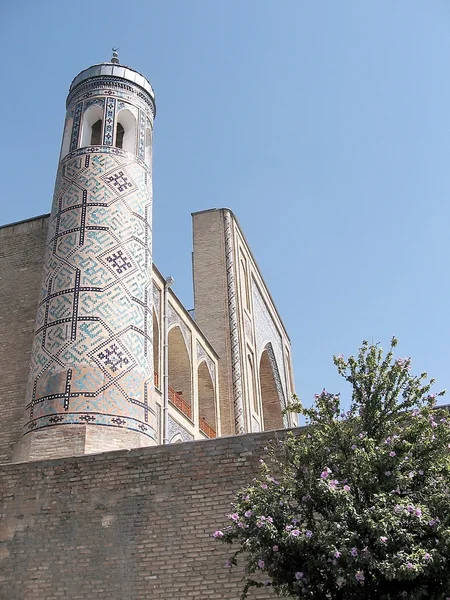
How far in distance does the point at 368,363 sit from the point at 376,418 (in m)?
0.41

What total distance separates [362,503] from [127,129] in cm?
728

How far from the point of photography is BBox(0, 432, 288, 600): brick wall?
5.25 metres

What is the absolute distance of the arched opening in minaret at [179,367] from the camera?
11.8 m

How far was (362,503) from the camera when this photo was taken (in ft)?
13.0

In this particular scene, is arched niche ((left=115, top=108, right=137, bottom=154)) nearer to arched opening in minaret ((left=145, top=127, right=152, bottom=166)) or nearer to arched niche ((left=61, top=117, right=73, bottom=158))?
arched opening in minaret ((left=145, top=127, right=152, bottom=166))

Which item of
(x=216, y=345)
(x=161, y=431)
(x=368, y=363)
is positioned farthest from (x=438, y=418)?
(x=216, y=345)

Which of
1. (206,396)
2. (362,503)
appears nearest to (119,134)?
(206,396)

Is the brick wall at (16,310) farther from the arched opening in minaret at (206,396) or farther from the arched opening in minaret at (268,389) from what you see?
the arched opening in minaret at (268,389)

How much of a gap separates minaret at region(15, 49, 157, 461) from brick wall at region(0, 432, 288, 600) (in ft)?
3.17

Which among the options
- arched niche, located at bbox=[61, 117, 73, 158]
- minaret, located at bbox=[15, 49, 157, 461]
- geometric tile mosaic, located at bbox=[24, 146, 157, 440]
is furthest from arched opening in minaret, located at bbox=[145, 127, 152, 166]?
arched niche, located at bbox=[61, 117, 73, 158]

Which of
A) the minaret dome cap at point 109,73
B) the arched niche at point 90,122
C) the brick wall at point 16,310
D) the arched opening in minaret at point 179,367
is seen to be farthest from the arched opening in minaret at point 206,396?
the minaret dome cap at point 109,73

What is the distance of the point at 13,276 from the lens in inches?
379

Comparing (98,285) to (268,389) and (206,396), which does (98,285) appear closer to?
(206,396)

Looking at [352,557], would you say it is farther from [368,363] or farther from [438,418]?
[438,418]
